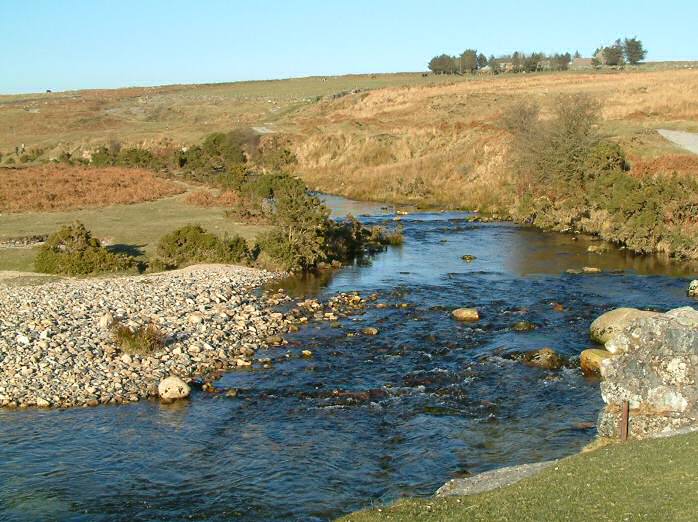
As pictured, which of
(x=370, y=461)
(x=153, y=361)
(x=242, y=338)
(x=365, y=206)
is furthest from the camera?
(x=365, y=206)

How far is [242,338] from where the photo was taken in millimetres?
25344

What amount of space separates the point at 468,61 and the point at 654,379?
150805mm

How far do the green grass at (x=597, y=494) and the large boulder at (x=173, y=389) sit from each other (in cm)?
845

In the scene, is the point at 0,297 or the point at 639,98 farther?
the point at 639,98

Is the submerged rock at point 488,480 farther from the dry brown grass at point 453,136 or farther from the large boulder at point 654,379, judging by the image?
the dry brown grass at point 453,136

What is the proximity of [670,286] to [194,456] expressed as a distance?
22.9m

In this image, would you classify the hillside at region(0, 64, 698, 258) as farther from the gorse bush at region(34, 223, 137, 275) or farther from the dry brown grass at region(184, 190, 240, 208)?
the gorse bush at region(34, 223, 137, 275)

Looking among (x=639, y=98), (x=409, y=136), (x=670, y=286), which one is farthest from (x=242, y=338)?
(x=639, y=98)

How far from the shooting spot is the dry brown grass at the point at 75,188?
5022 cm

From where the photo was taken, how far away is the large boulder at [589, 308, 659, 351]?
24438 mm

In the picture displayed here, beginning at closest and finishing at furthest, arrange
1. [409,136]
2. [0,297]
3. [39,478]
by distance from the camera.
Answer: [39,478]
[0,297]
[409,136]

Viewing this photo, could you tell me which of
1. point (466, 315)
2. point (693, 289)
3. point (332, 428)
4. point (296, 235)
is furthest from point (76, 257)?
point (693, 289)

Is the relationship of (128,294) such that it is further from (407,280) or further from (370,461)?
(370,461)

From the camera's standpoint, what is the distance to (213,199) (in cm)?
5194
